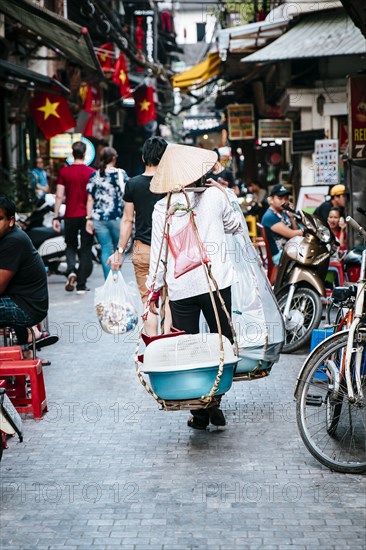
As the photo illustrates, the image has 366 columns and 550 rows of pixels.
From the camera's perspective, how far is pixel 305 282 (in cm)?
892

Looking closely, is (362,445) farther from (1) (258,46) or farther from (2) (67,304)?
(1) (258,46)

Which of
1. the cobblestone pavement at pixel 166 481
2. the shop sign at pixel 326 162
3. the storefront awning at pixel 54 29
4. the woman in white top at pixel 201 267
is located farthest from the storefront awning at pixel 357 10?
the shop sign at pixel 326 162

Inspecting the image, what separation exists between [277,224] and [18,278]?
3.81 metres

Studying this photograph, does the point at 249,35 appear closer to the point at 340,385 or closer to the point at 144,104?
A: the point at 340,385

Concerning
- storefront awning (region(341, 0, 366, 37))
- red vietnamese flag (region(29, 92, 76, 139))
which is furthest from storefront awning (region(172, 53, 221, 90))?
storefront awning (region(341, 0, 366, 37))

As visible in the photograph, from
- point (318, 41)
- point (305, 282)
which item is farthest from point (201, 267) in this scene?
point (318, 41)

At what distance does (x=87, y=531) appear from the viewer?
14.3 feet

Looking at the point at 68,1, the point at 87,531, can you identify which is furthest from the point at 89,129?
the point at 87,531

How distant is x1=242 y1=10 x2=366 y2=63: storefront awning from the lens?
13.1m

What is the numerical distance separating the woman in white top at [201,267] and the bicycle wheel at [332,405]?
0.94 metres

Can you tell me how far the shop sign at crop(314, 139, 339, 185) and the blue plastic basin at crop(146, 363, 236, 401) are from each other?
32.8ft

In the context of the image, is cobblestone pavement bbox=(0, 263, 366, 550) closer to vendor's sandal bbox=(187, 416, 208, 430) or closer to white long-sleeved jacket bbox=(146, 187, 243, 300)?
vendor's sandal bbox=(187, 416, 208, 430)

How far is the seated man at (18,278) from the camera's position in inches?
264

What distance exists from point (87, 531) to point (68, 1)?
67.6ft
